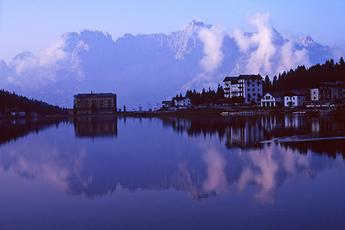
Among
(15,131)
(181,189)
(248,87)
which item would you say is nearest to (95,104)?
(248,87)

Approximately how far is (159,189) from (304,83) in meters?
101

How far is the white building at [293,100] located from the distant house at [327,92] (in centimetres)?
291

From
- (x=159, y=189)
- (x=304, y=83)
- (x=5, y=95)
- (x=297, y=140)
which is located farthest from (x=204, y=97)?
(x=159, y=189)

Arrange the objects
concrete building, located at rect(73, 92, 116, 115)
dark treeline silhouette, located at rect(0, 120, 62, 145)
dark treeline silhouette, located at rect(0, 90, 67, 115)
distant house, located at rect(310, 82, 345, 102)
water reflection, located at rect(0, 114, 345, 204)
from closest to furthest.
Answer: water reflection, located at rect(0, 114, 345, 204), dark treeline silhouette, located at rect(0, 120, 62, 145), distant house, located at rect(310, 82, 345, 102), dark treeline silhouette, located at rect(0, 90, 67, 115), concrete building, located at rect(73, 92, 116, 115)

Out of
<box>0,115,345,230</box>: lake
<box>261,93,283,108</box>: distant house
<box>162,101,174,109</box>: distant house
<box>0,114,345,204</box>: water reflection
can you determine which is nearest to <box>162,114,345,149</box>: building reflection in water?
<box>0,114,345,204</box>: water reflection

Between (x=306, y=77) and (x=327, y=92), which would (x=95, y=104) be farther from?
(x=327, y=92)

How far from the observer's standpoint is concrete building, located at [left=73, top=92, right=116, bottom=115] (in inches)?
5600

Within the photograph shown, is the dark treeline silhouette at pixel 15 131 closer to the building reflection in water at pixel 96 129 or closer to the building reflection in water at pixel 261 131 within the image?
the building reflection in water at pixel 96 129

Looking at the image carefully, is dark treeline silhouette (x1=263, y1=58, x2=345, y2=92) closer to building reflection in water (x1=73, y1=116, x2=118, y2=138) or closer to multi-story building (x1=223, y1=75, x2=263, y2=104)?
multi-story building (x1=223, y1=75, x2=263, y2=104)

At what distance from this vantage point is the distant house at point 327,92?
91.3m

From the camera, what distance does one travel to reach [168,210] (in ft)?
40.6

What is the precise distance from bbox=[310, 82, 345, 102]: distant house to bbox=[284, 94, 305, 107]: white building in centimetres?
291

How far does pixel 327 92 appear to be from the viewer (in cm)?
9188

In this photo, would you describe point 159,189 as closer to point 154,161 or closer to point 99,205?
point 99,205
